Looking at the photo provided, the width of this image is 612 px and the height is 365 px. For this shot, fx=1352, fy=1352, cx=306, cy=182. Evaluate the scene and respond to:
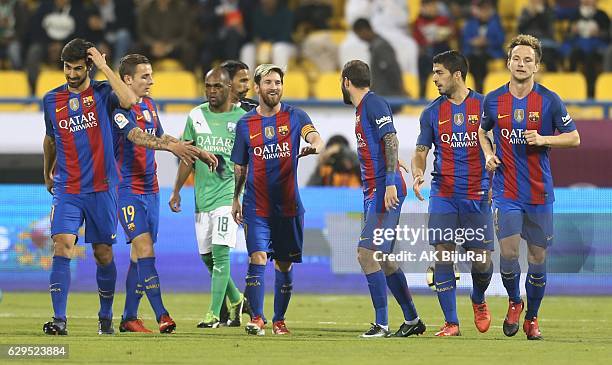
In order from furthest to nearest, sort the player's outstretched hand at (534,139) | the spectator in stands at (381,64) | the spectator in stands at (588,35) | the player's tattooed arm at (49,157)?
1. the spectator in stands at (588,35)
2. the spectator in stands at (381,64)
3. the player's tattooed arm at (49,157)
4. the player's outstretched hand at (534,139)

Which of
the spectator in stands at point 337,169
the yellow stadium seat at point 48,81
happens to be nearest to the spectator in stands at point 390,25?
the spectator in stands at point 337,169

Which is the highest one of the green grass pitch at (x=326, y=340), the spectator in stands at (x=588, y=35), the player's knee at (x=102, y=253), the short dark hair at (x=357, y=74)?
the spectator in stands at (x=588, y=35)

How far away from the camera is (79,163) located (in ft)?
36.3

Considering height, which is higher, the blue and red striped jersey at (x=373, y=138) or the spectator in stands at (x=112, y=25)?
the spectator in stands at (x=112, y=25)

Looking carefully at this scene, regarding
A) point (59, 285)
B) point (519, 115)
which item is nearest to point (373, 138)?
point (519, 115)

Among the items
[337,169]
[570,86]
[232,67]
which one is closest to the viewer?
[232,67]

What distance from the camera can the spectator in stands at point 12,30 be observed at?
69.7 feet

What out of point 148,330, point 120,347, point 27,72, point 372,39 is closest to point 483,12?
point 372,39

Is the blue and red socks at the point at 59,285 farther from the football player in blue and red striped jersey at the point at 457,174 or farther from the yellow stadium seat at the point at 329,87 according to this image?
the yellow stadium seat at the point at 329,87

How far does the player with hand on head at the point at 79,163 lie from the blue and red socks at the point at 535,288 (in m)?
3.42

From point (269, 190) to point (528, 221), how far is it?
217 cm

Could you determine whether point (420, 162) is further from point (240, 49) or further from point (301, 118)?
point (240, 49)

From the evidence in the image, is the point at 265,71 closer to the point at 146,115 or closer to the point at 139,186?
the point at 146,115

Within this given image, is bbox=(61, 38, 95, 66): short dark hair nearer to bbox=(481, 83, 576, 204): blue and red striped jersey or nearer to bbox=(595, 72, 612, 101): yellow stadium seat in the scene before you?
bbox=(481, 83, 576, 204): blue and red striped jersey
